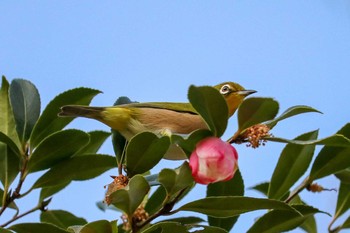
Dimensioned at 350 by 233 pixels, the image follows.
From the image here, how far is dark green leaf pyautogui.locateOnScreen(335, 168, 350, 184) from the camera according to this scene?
2.43 meters

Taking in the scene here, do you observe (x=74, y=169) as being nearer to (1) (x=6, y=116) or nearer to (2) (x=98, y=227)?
(1) (x=6, y=116)

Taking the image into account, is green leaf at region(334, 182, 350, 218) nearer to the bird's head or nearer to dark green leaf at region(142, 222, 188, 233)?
the bird's head

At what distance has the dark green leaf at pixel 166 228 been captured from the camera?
1.96 meters

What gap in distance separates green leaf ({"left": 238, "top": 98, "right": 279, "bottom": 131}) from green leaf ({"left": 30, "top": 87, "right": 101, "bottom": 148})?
879mm

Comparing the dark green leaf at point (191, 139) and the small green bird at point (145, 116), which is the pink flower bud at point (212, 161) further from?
the small green bird at point (145, 116)

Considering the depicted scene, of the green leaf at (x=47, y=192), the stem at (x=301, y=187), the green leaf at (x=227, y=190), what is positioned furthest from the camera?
the green leaf at (x=47, y=192)

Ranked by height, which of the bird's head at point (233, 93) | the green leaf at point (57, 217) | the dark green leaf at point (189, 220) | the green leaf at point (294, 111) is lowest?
the green leaf at point (57, 217)

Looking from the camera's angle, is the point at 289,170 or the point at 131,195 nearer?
the point at 131,195

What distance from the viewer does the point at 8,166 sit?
2.46 meters

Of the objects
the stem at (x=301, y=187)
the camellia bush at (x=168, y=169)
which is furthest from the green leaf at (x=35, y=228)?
the stem at (x=301, y=187)

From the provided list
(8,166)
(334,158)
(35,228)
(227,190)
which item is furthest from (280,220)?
(8,166)

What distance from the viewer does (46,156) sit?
2.46 metres

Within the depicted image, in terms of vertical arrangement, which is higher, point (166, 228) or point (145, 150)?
point (145, 150)

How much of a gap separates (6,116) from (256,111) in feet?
3.91
